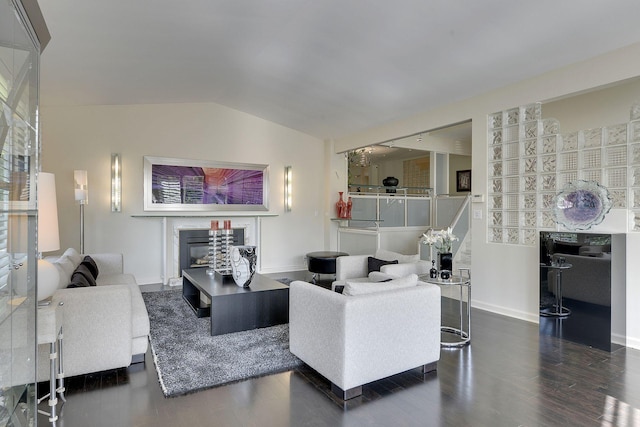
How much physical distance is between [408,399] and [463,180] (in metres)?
8.67

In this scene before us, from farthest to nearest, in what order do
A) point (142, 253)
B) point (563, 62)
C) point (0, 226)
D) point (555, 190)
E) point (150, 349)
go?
point (142, 253) < point (555, 190) < point (563, 62) < point (150, 349) < point (0, 226)

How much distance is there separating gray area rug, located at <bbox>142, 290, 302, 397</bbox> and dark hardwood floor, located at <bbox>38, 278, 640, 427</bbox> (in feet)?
0.32

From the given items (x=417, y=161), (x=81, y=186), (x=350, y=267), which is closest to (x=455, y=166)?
(x=417, y=161)

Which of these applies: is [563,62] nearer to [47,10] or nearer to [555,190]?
[555,190]

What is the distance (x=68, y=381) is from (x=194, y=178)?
4.42 m

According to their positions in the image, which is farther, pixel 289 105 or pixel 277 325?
pixel 289 105

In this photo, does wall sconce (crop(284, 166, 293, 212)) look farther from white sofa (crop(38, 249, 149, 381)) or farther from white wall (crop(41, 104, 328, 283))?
white sofa (crop(38, 249, 149, 381))

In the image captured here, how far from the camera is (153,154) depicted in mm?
6426

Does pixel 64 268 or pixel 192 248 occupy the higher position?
pixel 64 268

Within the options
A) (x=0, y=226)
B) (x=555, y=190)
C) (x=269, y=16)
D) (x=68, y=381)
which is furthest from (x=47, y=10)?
(x=555, y=190)

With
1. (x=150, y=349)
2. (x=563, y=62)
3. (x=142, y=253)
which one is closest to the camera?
(x=150, y=349)

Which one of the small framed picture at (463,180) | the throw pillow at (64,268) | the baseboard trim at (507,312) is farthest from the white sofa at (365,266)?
the small framed picture at (463,180)

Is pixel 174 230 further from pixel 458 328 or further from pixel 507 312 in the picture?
pixel 507 312

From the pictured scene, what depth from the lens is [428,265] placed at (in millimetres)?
4309
